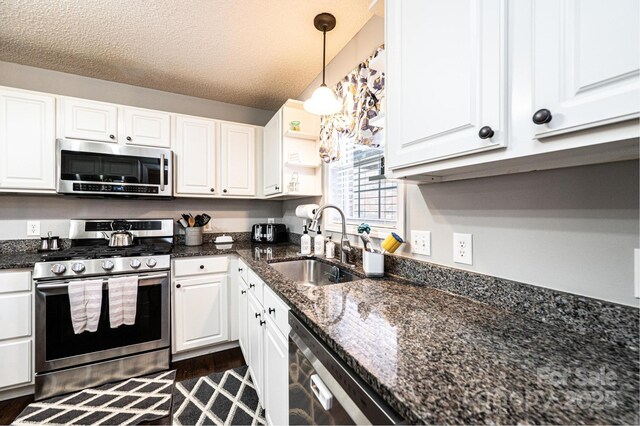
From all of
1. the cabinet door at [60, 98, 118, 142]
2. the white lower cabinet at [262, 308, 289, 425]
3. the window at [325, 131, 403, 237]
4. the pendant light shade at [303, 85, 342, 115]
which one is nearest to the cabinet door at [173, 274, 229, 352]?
the white lower cabinet at [262, 308, 289, 425]

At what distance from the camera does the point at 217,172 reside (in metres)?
2.60

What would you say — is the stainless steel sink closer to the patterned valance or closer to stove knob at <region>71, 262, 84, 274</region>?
the patterned valance

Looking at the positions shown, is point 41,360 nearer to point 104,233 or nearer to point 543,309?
point 104,233

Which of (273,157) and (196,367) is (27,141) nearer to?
(273,157)

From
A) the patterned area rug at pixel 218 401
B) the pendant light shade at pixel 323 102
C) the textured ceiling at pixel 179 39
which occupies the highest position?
the textured ceiling at pixel 179 39

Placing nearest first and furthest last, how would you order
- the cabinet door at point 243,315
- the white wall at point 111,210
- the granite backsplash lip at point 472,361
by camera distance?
the granite backsplash lip at point 472,361
the cabinet door at point 243,315
the white wall at point 111,210

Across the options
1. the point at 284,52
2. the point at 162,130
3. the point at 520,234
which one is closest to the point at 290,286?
the point at 520,234

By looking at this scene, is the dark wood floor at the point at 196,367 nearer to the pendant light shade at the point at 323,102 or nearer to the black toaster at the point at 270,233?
the black toaster at the point at 270,233

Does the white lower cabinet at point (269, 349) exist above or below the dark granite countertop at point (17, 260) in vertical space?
below

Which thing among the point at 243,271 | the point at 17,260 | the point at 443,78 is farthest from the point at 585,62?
the point at 17,260

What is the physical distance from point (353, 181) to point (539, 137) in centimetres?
139

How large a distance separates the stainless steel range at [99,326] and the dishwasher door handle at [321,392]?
1.70 metres

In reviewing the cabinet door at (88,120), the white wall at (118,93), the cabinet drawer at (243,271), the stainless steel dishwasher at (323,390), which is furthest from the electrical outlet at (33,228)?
the stainless steel dishwasher at (323,390)

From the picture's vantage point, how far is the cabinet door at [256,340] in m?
1.50
